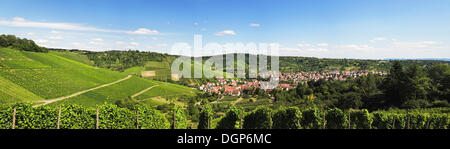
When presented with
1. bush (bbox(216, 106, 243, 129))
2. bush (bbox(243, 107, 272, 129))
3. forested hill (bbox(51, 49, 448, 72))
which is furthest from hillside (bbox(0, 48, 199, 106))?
forested hill (bbox(51, 49, 448, 72))

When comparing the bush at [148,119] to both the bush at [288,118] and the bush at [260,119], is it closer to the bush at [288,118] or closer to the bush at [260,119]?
the bush at [260,119]

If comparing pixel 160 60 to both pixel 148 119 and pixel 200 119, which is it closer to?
pixel 200 119

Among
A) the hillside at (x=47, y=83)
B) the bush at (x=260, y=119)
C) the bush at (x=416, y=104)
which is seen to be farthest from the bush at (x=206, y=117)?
the bush at (x=416, y=104)

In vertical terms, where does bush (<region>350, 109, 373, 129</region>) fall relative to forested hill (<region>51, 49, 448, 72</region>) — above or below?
below

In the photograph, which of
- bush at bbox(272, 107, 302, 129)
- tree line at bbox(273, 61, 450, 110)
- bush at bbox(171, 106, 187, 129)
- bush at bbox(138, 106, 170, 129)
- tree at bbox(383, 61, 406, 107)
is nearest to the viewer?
bush at bbox(138, 106, 170, 129)

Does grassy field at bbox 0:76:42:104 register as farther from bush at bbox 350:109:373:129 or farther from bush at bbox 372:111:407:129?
bush at bbox 372:111:407:129

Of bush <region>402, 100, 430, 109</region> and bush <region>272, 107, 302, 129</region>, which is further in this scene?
bush <region>402, 100, 430, 109</region>

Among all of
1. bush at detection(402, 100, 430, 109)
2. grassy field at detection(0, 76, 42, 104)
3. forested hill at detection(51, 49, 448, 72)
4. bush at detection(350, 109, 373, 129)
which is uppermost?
forested hill at detection(51, 49, 448, 72)
